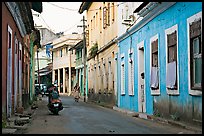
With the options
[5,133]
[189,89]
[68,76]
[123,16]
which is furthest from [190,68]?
[68,76]

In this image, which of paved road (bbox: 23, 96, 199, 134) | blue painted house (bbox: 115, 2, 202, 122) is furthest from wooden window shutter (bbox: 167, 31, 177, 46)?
paved road (bbox: 23, 96, 199, 134)

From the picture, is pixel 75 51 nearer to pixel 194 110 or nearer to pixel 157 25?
Result: pixel 157 25

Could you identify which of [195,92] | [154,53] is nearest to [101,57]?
[154,53]

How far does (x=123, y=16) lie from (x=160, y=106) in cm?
881

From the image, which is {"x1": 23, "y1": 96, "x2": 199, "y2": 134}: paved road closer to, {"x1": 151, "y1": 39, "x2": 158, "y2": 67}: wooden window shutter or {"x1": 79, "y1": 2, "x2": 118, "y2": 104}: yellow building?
{"x1": 151, "y1": 39, "x2": 158, "y2": 67}: wooden window shutter

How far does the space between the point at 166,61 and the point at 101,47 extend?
53.1ft

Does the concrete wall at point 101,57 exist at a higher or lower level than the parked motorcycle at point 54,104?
higher

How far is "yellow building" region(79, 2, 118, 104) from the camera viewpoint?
27.2 metres

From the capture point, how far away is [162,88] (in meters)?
16.0

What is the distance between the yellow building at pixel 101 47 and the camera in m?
27.2

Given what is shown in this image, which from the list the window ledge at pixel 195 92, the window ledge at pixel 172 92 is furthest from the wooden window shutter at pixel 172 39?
the window ledge at pixel 195 92

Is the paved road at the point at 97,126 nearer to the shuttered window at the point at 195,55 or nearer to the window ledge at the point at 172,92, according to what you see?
the window ledge at the point at 172,92

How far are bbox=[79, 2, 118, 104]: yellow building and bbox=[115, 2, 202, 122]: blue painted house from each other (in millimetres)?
4310

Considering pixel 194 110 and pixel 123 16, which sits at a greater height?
pixel 123 16
